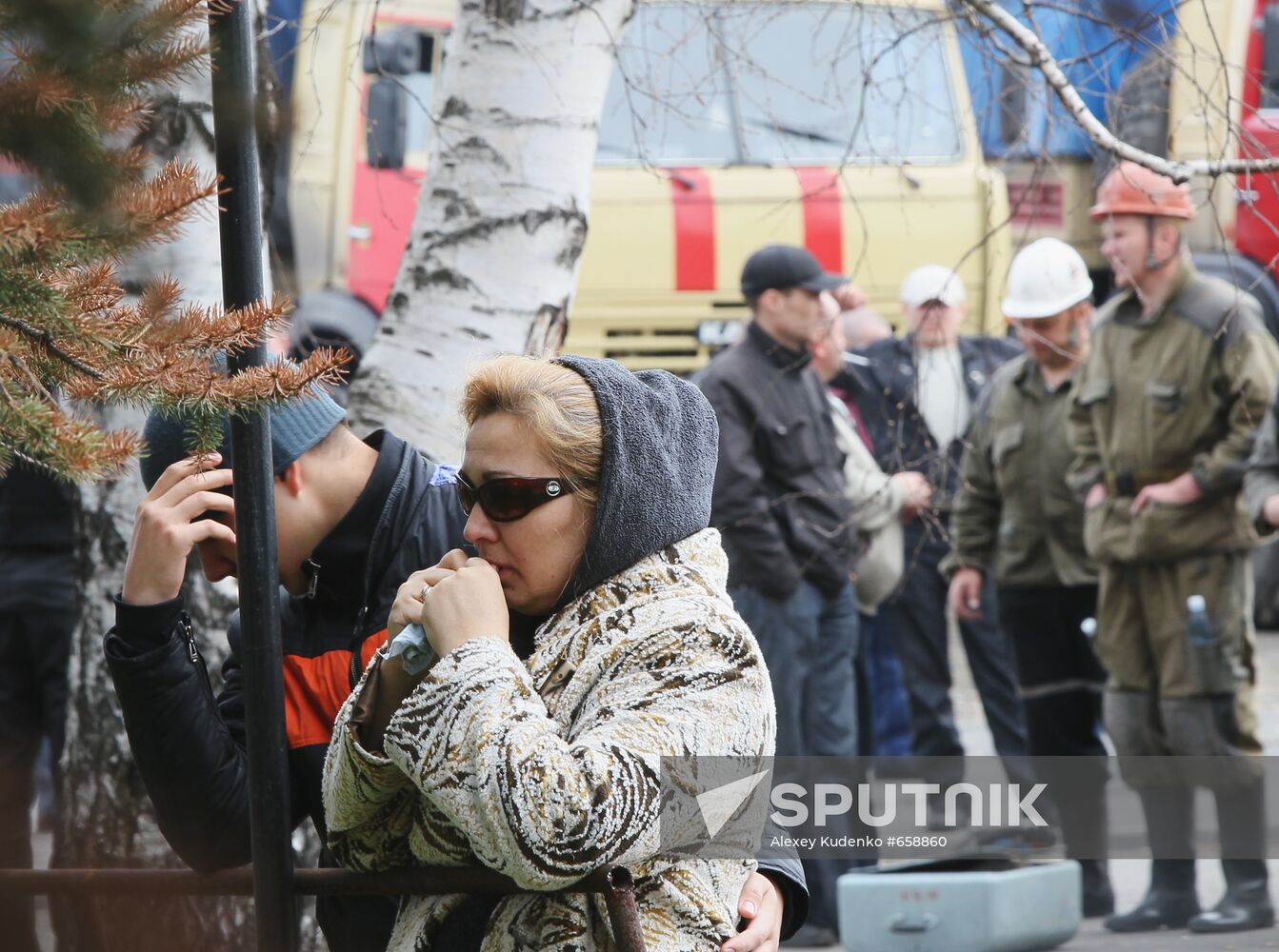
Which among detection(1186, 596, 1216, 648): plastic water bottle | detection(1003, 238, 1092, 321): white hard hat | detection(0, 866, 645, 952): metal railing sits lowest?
detection(1186, 596, 1216, 648): plastic water bottle

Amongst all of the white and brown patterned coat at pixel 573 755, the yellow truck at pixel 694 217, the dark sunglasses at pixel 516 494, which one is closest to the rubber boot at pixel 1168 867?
the white and brown patterned coat at pixel 573 755

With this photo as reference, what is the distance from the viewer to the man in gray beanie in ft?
6.89

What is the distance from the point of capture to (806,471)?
5633 mm

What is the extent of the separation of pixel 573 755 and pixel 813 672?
13.3ft

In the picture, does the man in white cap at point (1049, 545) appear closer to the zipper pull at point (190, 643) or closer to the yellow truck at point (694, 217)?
the yellow truck at point (694, 217)

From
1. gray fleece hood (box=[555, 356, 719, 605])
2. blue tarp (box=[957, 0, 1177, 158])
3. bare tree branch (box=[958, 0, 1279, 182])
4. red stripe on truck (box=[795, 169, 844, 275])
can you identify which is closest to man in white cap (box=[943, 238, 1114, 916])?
blue tarp (box=[957, 0, 1177, 158])

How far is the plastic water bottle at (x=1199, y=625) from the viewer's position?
5043 mm

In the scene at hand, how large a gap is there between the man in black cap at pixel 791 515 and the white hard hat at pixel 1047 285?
2.02ft

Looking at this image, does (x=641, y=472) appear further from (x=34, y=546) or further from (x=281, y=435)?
(x=34, y=546)

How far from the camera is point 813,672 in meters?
5.69

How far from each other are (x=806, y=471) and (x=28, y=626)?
8.15 feet

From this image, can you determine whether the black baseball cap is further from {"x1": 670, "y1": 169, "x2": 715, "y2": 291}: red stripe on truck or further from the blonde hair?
the blonde hair

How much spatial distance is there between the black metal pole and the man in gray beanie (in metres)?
0.07

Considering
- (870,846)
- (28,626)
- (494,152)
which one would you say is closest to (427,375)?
(494,152)
